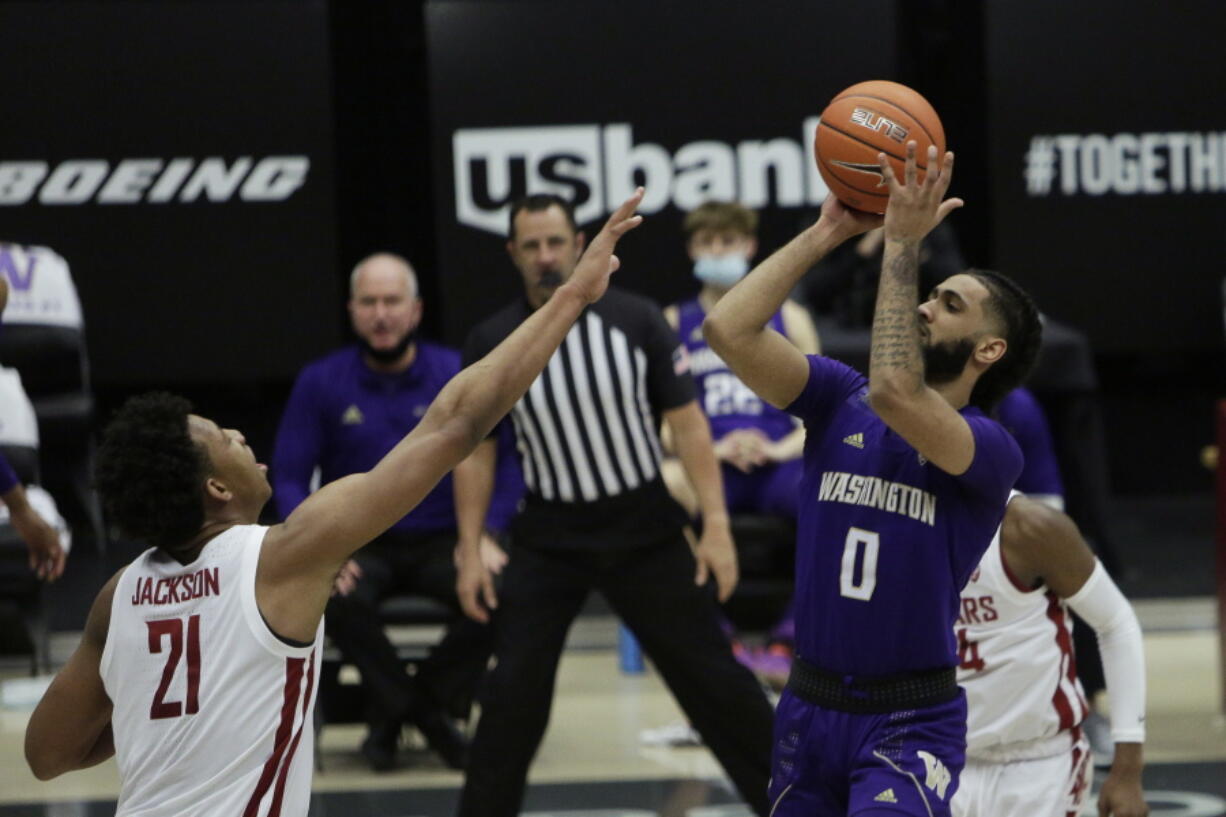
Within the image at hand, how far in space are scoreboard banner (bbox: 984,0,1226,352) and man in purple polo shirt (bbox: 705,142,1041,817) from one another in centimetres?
529

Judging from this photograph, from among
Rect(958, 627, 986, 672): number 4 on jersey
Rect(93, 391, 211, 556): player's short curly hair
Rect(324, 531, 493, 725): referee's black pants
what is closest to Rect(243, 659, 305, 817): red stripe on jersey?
Rect(93, 391, 211, 556): player's short curly hair

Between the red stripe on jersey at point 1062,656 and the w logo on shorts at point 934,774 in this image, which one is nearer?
the w logo on shorts at point 934,774

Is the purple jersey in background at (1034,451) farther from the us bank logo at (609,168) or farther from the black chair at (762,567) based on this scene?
the us bank logo at (609,168)

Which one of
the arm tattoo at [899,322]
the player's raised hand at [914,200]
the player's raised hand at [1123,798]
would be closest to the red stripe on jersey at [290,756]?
the arm tattoo at [899,322]

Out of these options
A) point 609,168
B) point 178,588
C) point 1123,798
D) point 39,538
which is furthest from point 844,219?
point 609,168

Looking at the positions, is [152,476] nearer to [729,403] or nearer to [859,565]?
[859,565]

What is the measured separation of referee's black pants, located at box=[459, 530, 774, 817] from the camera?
4.73m

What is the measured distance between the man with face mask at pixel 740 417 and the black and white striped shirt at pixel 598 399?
4.72 ft

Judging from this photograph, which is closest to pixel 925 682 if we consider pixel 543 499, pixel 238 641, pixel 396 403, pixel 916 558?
pixel 916 558

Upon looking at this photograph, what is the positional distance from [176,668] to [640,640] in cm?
227

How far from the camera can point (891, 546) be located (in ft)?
10.9

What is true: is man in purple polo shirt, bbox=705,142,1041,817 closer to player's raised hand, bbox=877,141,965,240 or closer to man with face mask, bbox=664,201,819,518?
player's raised hand, bbox=877,141,965,240

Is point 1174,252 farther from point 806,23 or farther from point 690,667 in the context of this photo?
point 690,667

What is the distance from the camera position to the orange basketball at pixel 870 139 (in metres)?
3.46
